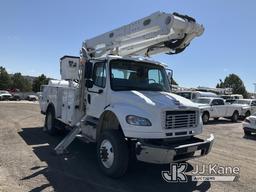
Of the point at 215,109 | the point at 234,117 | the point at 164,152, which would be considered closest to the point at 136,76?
the point at 164,152

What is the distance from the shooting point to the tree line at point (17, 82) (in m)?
89.7

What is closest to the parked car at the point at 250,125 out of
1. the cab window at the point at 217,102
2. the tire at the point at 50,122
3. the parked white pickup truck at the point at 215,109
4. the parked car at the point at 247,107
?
the parked white pickup truck at the point at 215,109

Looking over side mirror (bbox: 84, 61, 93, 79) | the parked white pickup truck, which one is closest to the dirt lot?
side mirror (bbox: 84, 61, 93, 79)

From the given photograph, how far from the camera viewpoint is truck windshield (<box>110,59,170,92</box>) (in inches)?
311

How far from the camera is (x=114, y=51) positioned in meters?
9.66

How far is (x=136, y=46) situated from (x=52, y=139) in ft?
15.1

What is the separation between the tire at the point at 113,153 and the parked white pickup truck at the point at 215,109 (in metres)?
14.3

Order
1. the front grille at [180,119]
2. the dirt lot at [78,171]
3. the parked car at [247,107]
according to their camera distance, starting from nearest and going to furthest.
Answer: the dirt lot at [78,171]
the front grille at [180,119]
the parked car at [247,107]

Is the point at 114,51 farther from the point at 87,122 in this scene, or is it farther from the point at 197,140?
the point at 197,140

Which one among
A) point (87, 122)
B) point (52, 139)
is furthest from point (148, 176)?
point (52, 139)

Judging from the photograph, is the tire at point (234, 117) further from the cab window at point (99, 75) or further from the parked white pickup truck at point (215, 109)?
the cab window at point (99, 75)

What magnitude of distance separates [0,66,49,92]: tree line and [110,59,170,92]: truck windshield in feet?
258

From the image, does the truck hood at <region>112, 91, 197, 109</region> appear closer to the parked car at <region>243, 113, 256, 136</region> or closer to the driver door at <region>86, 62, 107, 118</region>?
the driver door at <region>86, 62, 107, 118</region>

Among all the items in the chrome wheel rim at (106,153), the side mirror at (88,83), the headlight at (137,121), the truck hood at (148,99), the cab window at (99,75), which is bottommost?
the chrome wheel rim at (106,153)
